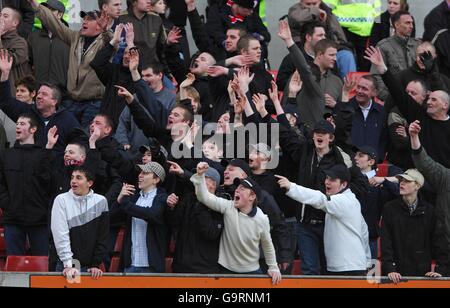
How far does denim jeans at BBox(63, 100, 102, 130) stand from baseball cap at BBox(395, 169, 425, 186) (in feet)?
11.7

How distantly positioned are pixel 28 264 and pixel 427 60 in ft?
15.7

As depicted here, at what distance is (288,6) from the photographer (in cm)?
2020

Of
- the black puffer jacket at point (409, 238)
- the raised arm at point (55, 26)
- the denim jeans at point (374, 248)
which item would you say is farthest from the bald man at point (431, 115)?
the raised arm at point (55, 26)

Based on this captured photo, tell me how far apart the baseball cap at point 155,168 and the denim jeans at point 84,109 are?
2106mm

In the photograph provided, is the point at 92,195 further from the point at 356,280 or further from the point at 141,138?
the point at 356,280

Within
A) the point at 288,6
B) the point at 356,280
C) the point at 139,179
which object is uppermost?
the point at 288,6

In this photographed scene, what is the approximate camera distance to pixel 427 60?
16.4 m

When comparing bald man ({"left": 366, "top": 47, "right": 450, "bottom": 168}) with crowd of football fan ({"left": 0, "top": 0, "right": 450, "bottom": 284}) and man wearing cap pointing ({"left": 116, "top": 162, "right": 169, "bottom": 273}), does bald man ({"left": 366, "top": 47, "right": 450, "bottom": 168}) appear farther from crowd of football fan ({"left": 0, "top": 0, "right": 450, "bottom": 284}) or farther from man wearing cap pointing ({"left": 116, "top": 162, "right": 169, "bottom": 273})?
man wearing cap pointing ({"left": 116, "top": 162, "right": 169, "bottom": 273})

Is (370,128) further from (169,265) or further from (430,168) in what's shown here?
(169,265)

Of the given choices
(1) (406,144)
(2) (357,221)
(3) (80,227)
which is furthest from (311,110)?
(3) (80,227)

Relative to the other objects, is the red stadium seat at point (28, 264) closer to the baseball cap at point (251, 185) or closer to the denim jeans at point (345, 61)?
the baseball cap at point (251, 185)

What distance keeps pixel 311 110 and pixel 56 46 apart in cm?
304

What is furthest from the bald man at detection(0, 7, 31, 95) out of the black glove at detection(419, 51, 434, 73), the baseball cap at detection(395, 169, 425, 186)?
the baseball cap at detection(395, 169, 425, 186)

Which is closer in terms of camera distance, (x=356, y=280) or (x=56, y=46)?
(x=356, y=280)
